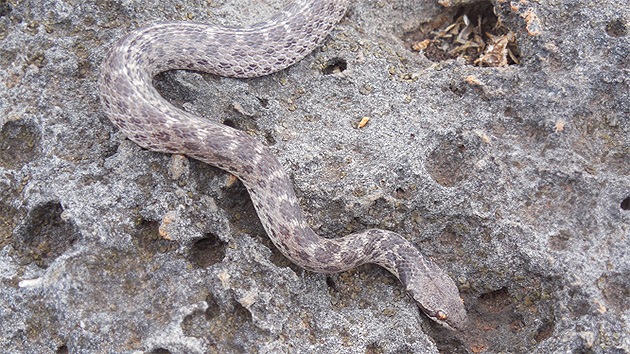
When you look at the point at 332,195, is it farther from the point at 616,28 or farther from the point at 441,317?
the point at 616,28

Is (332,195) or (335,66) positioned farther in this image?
(335,66)

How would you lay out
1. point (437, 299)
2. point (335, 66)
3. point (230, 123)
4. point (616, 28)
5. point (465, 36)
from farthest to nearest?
point (465, 36), point (335, 66), point (230, 123), point (616, 28), point (437, 299)

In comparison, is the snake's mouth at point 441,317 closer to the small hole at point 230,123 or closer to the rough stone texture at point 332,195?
the rough stone texture at point 332,195

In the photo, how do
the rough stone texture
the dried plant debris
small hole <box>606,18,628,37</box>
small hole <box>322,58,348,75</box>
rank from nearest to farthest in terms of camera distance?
the rough stone texture → small hole <box>606,18,628,37</box> → small hole <box>322,58,348,75</box> → the dried plant debris

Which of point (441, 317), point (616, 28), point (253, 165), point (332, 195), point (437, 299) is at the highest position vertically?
point (616, 28)

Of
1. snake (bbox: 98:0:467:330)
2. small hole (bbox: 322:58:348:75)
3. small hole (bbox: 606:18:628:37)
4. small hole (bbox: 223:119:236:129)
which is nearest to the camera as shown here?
snake (bbox: 98:0:467:330)

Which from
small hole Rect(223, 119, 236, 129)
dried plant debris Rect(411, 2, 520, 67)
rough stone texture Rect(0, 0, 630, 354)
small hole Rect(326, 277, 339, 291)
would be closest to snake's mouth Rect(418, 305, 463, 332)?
rough stone texture Rect(0, 0, 630, 354)

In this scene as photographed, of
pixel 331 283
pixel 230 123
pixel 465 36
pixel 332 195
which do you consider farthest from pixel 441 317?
pixel 465 36

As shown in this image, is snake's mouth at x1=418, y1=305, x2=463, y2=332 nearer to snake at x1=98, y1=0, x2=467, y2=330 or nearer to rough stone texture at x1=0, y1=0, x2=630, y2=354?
snake at x1=98, y1=0, x2=467, y2=330
